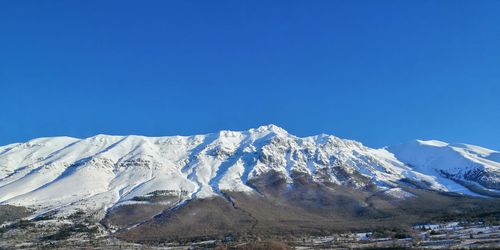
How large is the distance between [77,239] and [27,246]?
14.4 meters

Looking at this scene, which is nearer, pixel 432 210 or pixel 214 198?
pixel 432 210

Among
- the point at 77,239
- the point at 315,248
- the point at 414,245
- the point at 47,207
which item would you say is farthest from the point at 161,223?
the point at 414,245

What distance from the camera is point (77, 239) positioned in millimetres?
143625

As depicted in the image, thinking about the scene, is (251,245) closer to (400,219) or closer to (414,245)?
(414,245)

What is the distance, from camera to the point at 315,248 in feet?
315

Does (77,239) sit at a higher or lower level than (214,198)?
lower

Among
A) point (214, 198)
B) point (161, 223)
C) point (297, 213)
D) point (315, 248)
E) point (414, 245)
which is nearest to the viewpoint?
point (414, 245)

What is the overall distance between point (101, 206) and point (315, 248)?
112023mm

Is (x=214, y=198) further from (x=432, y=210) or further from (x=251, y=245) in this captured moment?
(x=251, y=245)

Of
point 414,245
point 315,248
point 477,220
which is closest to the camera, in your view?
point 414,245

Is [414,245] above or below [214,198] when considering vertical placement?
below

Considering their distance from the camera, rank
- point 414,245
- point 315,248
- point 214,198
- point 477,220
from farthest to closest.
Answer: point 214,198 < point 477,220 < point 315,248 < point 414,245

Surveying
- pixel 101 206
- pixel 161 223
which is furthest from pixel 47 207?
pixel 161 223

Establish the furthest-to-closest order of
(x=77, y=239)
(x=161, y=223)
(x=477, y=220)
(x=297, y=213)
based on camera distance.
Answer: (x=297, y=213) → (x=161, y=223) → (x=77, y=239) → (x=477, y=220)
